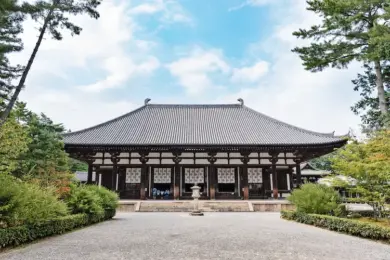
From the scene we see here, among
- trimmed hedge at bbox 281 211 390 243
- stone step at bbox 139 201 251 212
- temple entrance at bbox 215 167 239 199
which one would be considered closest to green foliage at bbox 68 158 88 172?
stone step at bbox 139 201 251 212

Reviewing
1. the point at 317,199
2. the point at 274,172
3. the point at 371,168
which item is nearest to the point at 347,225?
the point at 371,168

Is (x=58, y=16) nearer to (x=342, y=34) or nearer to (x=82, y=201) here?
(x=82, y=201)

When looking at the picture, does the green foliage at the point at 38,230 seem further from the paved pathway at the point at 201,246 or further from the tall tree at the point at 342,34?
the tall tree at the point at 342,34

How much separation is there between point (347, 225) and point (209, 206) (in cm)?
945

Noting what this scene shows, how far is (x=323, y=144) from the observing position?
18484 millimetres

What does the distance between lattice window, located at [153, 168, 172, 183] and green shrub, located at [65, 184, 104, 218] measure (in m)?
9.31

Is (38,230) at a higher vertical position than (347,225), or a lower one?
higher

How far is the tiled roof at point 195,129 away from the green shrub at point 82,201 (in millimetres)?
7902

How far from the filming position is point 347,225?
8.95 meters

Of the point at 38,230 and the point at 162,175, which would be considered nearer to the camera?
the point at 38,230

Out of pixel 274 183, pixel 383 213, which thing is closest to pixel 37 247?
pixel 383 213

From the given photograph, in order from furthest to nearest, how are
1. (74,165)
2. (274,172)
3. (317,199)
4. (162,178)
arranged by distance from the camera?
(74,165) → (162,178) → (274,172) → (317,199)

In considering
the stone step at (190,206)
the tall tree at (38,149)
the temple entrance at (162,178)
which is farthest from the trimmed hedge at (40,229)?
the temple entrance at (162,178)

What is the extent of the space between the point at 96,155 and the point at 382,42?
17.8 m
